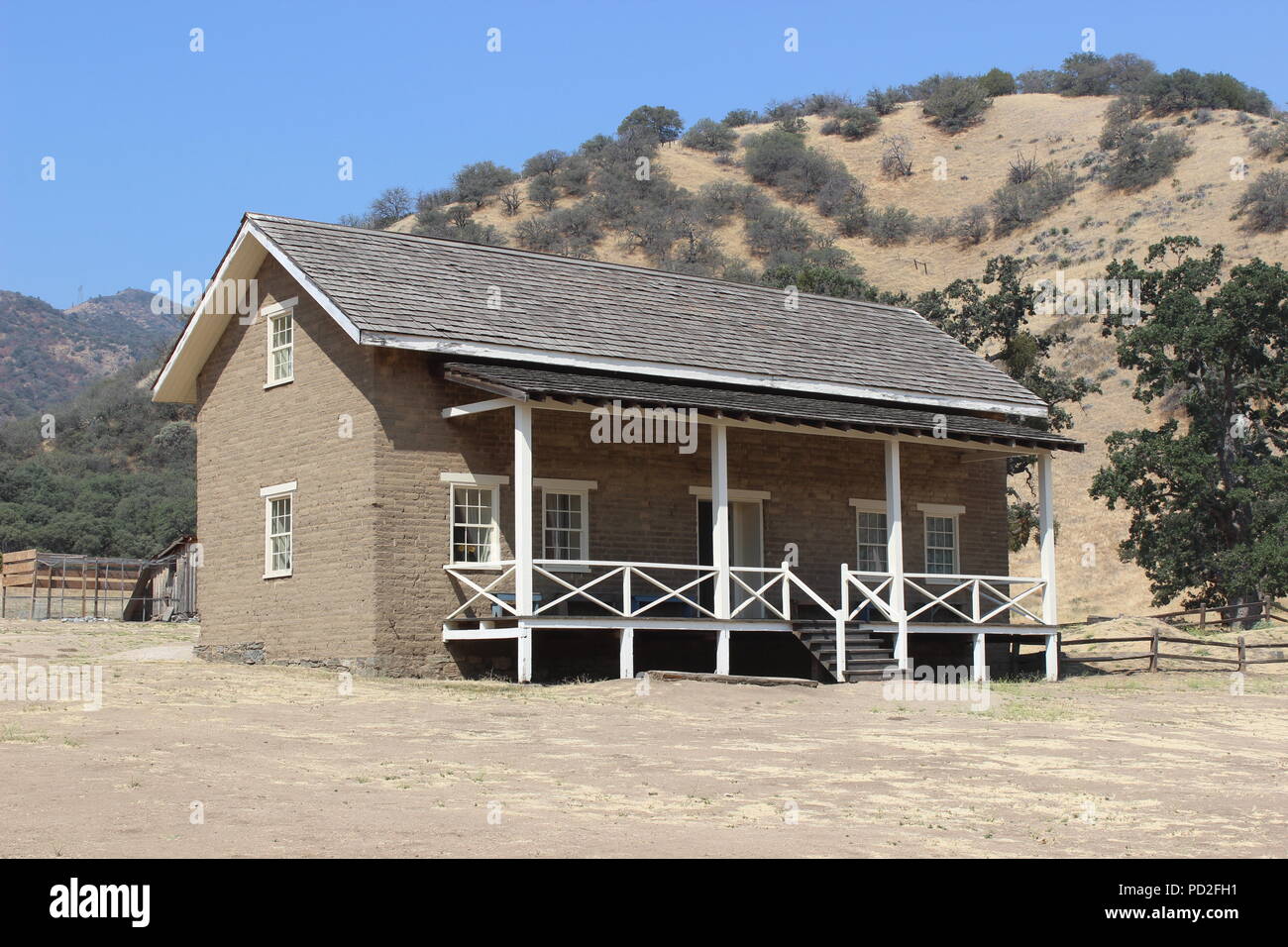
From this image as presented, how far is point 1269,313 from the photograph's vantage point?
3862 centimetres

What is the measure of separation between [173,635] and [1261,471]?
25.5 m

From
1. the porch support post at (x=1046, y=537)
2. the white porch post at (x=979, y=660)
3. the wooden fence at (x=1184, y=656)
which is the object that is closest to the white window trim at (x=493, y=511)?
the white porch post at (x=979, y=660)

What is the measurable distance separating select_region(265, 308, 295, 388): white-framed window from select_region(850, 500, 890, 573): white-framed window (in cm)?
982

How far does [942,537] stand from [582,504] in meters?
7.99

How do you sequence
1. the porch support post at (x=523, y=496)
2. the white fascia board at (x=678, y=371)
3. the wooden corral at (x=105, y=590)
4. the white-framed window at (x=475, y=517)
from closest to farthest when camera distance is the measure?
the porch support post at (x=523, y=496) < the white fascia board at (x=678, y=371) < the white-framed window at (x=475, y=517) < the wooden corral at (x=105, y=590)

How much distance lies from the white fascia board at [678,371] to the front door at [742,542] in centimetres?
205

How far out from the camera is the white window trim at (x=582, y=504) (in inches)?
929

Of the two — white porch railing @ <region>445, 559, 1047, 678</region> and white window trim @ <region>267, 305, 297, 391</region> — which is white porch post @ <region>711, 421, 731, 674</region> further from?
white window trim @ <region>267, 305, 297, 391</region>

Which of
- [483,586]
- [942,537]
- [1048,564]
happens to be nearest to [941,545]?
[942,537]

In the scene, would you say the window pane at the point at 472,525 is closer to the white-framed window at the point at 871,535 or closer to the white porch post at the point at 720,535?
the white porch post at the point at 720,535

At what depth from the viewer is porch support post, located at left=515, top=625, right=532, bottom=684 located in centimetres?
2138
